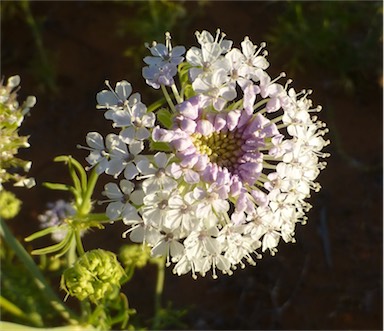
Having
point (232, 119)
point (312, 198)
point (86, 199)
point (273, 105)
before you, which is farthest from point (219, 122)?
point (312, 198)

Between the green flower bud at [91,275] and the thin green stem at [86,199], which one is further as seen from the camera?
the thin green stem at [86,199]

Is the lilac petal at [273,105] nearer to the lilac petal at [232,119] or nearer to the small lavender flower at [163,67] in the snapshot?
the lilac petal at [232,119]

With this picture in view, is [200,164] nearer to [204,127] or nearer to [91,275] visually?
[204,127]

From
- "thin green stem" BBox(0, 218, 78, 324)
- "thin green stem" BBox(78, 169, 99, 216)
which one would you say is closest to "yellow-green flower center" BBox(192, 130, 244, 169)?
"thin green stem" BBox(78, 169, 99, 216)

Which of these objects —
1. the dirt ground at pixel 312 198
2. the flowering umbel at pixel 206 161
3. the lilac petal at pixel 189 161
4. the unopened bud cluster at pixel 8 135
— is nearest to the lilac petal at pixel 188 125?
the flowering umbel at pixel 206 161

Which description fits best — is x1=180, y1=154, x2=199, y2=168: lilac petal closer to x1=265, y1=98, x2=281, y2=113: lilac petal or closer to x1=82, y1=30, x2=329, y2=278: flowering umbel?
x1=82, y1=30, x2=329, y2=278: flowering umbel

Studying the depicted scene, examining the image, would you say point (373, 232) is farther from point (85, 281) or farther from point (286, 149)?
point (85, 281)

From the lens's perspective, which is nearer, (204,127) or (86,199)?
(204,127)

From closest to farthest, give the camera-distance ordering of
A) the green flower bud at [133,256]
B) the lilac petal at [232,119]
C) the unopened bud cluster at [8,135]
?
the lilac petal at [232,119]
the unopened bud cluster at [8,135]
the green flower bud at [133,256]
